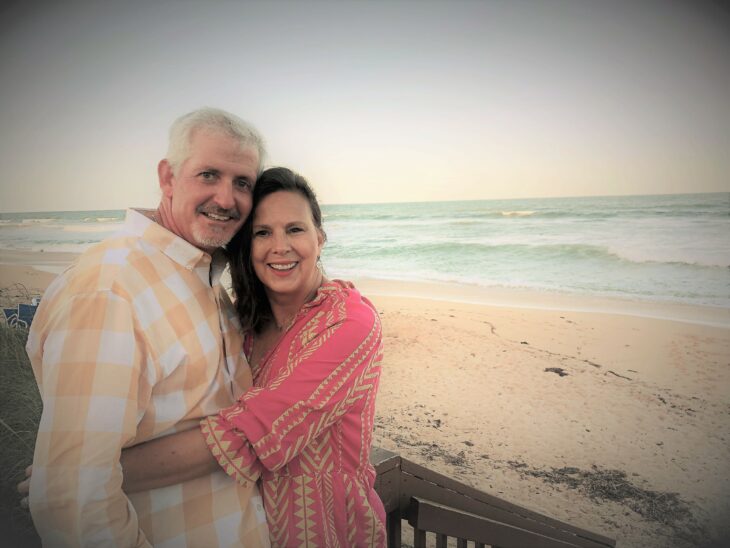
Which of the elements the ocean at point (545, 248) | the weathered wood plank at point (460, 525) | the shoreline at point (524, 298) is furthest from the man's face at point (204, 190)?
the ocean at point (545, 248)

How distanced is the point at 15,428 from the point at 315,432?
93.4 inches

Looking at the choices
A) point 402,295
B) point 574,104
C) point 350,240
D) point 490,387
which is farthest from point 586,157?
point 490,387

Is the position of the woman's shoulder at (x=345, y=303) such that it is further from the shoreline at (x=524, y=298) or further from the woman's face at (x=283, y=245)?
the shoreline at (x=524, y=298)

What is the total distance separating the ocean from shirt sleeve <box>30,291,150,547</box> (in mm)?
15951

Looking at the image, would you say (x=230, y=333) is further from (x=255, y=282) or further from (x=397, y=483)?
(x=397, y=483)

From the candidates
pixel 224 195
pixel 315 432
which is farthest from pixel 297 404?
pixel 224 195

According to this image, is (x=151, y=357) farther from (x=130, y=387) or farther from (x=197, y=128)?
(x=197, y=128)

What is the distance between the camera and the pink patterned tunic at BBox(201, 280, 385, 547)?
1347 mm

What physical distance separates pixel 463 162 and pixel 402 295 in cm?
4440

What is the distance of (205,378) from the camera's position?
4.66 ft

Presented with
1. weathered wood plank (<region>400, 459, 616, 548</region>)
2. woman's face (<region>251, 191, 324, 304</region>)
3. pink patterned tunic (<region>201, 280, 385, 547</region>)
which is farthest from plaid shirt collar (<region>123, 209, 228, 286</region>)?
weathered wood plank (<region>400, 459, 616, 548</region>)

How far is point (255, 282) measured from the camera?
6.71ft

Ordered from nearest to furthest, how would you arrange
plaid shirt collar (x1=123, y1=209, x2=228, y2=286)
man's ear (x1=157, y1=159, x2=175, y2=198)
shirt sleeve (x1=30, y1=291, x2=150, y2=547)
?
shirt sleeve (x1=30, y1=291, x2=150, y2=547) → plaid shirt collar (x1=123, y1=209, x2=228, y2=286) → man's ear (x1=157, y1=159, x2=175, y2=198)

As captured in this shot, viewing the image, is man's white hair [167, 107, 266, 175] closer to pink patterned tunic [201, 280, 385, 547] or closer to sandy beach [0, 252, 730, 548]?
pink patterned tunic [201, 280, 385, 547]
